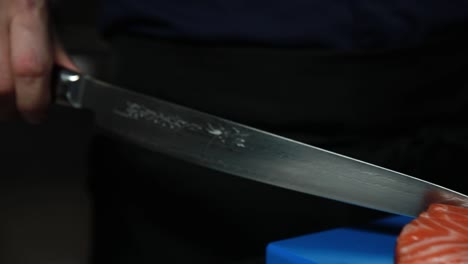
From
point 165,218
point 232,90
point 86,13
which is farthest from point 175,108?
point 86,13

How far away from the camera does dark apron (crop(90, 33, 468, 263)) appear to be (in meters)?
0.96

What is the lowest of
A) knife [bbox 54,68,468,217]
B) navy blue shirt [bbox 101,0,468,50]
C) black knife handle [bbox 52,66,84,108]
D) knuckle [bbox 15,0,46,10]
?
knife [bbox 54,68,468,217]

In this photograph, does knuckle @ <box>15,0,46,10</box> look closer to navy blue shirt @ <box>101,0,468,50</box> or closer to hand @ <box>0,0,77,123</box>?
hand @ <box>0,0,77,123</box>

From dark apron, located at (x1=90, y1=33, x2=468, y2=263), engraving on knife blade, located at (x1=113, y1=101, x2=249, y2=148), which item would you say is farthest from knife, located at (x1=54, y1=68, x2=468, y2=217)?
dark apron, located at (x1=90, y1=33, x2=468, y2=263)

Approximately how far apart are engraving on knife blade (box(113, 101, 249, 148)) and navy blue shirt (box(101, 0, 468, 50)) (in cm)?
15

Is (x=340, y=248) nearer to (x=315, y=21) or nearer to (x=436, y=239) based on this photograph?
(x=436, y=239)

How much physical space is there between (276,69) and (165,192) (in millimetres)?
267

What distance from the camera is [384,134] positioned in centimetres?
100

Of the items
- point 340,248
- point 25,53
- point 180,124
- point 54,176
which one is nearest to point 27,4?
point 25,53

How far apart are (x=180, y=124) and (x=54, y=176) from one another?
1.01 m

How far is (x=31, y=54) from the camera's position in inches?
35.4

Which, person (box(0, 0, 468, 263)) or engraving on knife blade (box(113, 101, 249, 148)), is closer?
engraving on knife blade (box(113, 101, 249, 148))

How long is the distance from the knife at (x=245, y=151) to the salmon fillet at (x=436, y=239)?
0.03 meters

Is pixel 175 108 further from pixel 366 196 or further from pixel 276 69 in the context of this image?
pixel 366 196
